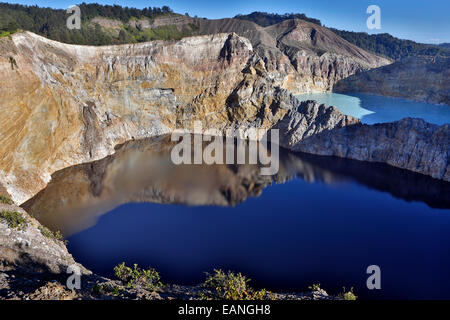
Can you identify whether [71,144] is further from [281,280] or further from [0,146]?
[281,280]

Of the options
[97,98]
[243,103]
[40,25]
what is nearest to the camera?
[97,98]

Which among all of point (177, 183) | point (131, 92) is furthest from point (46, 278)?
point (131, 92)

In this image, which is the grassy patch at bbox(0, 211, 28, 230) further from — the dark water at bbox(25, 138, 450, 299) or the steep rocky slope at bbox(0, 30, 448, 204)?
the steep rocky slope at bbox(0, 30, 448, 204)

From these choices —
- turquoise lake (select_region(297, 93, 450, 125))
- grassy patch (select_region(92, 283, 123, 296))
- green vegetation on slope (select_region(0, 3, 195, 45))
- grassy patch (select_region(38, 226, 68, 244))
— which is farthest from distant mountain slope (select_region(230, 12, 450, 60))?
grassy patch (select_region(92, 283, 123, 296))

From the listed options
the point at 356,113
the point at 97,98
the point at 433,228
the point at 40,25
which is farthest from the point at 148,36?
the point at 433,228

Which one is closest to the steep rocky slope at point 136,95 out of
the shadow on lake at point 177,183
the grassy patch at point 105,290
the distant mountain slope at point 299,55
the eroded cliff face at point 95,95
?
the eroded cliff face at point 95,95

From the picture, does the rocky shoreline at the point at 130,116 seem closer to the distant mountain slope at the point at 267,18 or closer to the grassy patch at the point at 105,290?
the grassy patch at the point at 105,290
